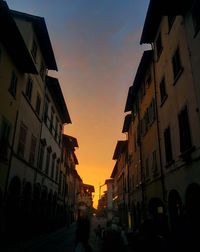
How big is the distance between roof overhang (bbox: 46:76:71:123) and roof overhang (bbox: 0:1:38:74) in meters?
7.13

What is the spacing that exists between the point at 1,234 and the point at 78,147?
3345 cm

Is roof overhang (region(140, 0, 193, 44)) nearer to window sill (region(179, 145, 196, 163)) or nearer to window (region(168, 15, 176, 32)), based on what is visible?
window (region(168, 15, 176, 32))

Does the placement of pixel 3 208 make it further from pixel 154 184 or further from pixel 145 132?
pixel 145 132

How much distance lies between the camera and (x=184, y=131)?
12078mm

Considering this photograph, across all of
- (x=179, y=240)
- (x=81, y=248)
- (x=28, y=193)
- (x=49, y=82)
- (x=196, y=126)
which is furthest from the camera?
(x=49, y=82)

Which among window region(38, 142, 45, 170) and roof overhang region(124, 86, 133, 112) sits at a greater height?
roof overhang region(124, 86, 133, 112)

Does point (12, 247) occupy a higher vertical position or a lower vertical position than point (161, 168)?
lower

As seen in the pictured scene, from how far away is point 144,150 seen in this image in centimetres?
2127

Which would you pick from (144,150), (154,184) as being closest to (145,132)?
(144,150)

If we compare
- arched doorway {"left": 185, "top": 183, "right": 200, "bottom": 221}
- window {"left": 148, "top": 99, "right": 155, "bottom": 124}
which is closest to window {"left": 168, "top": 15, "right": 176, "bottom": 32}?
window {"left": 148, "top": 99, "right": 155, "bottom": 124}

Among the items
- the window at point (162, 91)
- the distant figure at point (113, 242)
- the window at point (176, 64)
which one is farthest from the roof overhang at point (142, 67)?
the distant figure at point (113, 242)

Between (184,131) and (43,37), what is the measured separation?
41.8 ft

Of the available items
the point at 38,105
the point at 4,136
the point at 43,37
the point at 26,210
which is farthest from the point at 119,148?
the point at 4,136

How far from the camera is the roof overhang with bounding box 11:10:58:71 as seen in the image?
1797 centimetres
